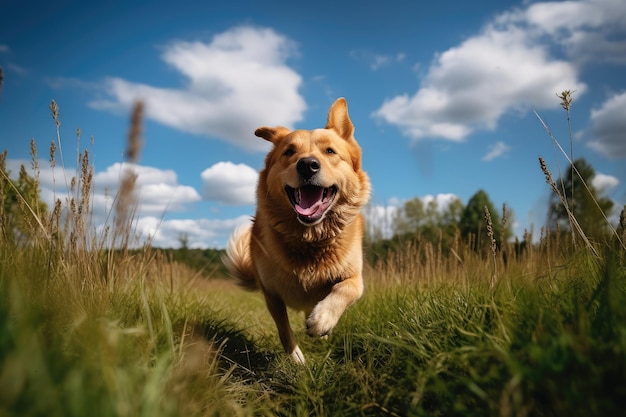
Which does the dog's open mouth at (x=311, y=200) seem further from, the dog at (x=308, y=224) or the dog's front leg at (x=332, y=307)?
the dog's front leg at (x=332, y=307)

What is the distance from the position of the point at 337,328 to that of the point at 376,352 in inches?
51.9

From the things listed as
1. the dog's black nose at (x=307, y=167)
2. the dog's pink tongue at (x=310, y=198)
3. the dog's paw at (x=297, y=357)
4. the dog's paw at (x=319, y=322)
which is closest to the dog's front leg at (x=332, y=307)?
the dog's paw at (x=319, y=322)

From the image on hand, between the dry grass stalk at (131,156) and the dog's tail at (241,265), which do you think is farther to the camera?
the dog's tail at (241,265)

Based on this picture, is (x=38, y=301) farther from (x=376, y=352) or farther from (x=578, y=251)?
(x=578, y=251)

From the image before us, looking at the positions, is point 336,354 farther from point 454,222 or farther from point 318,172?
point 454,222

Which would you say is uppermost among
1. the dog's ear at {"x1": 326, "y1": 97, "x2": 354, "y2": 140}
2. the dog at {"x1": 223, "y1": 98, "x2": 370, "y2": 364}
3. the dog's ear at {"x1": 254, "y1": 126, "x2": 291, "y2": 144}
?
the dog's ear at {"x1": 326, "y1": 97, "x2": 354, "y2": 140}

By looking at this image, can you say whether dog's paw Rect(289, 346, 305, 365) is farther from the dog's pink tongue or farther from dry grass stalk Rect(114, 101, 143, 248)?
dry grass stalk Rect(114, 101, 143, 248)

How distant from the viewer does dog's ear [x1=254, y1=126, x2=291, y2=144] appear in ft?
14.5

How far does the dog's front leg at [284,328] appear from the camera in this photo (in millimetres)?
3668

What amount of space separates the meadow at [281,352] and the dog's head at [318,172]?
1049mm

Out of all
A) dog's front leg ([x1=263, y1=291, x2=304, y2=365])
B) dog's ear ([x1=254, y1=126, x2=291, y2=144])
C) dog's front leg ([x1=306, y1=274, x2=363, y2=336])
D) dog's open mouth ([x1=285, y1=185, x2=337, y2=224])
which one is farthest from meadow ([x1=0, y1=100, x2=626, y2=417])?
dog's ear ([x1=254, y1=126, x2=291, y2=144])

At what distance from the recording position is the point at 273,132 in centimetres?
446

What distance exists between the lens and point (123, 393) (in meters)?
1.61

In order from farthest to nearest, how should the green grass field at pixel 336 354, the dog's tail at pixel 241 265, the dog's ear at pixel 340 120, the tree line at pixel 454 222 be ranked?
the dog's tail at pixel 241 265 < the dog's ear at pixel 340 120 < the tree line at pixel 454 222 < the green grass field at pixel 336 354
